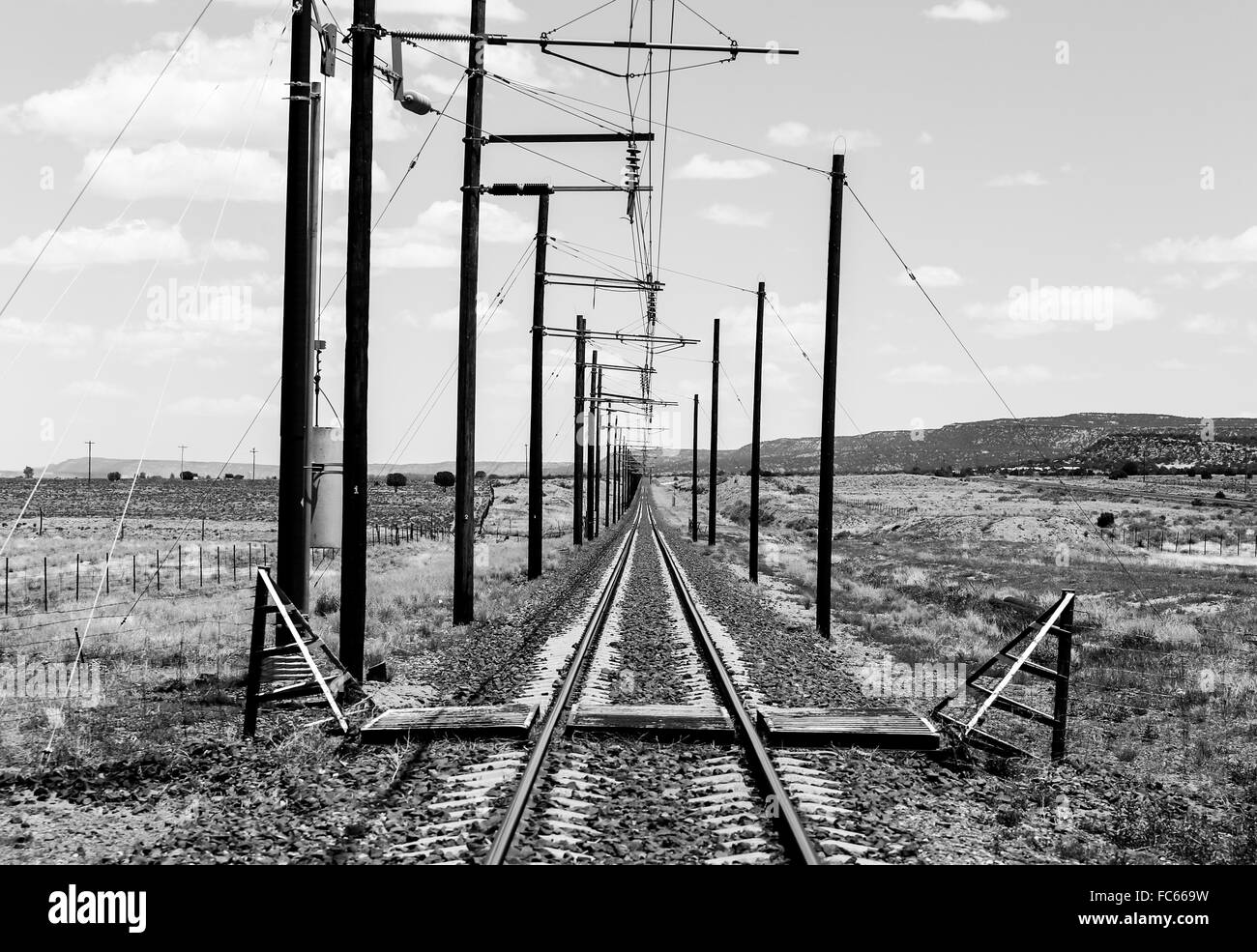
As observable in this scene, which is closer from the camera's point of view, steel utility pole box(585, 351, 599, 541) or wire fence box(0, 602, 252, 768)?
wire fence box(0, 602, 252, 768)

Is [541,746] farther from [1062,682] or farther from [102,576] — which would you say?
[102,576]

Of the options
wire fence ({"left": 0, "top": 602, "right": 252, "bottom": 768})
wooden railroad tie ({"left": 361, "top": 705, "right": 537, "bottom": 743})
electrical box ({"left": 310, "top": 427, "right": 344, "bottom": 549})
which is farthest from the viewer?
electrical box ({"left": 310, "top": 427, "right": 344, "bottom": 549})

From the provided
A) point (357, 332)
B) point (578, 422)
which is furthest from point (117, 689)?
point (578, 422)

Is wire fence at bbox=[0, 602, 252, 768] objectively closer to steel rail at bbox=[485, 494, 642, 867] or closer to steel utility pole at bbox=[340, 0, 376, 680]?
steel utility pole at bbox=[340, 0, 376, 680]

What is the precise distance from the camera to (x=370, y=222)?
1245cm

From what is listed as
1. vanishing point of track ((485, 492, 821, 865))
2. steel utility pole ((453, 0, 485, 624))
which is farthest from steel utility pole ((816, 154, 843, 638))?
steel utility pole ((453, 0, 485, 624))

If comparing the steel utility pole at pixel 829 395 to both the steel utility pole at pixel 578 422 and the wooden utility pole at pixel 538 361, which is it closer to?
the wooden utility pole at pixel 538 361

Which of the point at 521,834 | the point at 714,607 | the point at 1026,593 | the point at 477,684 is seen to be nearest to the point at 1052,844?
the point at 521,834

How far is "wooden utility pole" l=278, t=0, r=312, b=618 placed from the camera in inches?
481

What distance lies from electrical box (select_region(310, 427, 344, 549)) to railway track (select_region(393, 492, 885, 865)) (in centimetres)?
341

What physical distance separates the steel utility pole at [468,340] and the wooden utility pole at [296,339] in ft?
19.2

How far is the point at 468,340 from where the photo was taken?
19.4 meters
